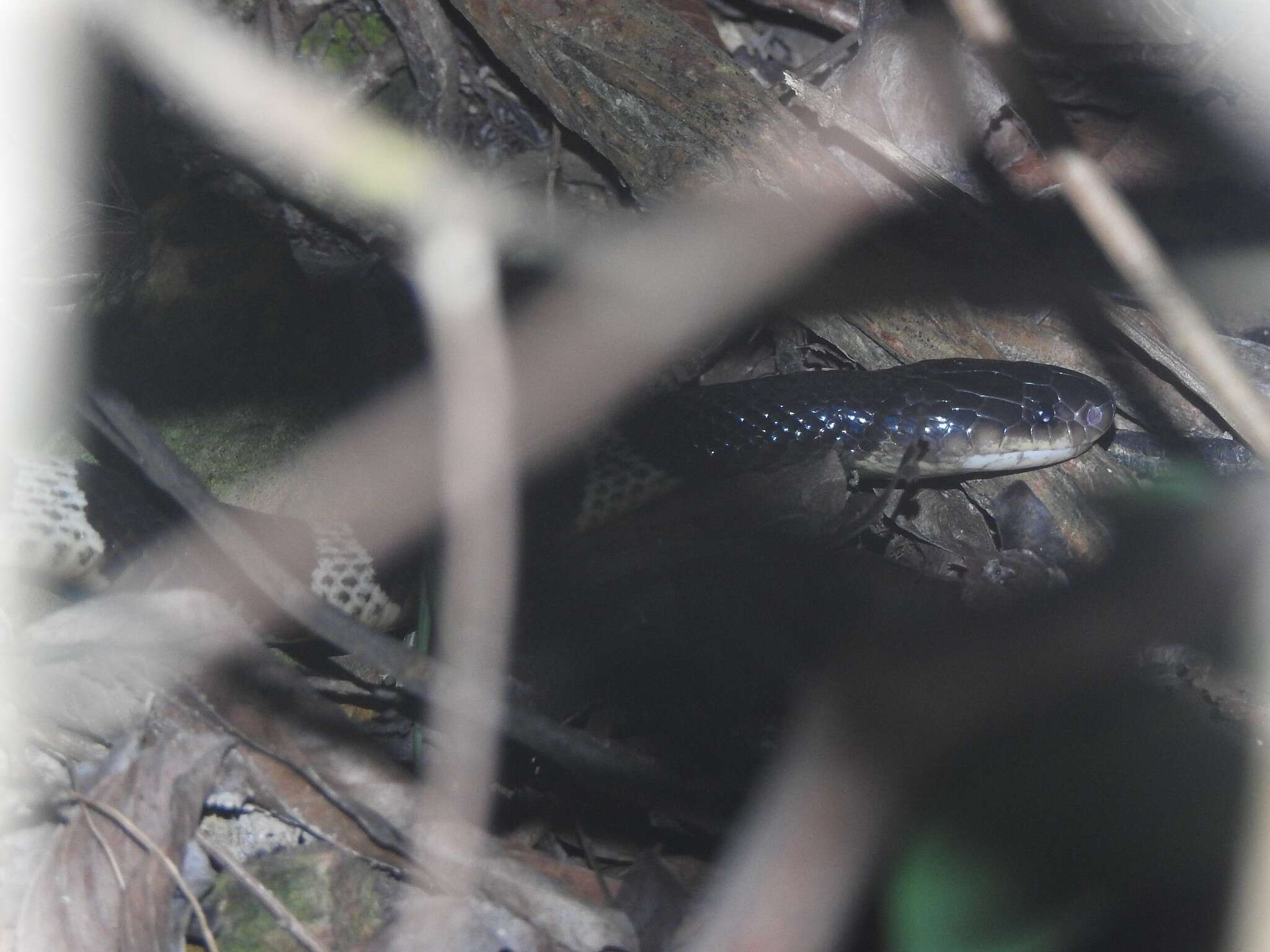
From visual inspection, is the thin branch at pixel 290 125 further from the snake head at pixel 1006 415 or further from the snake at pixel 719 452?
the snake head at pixel 1006 415

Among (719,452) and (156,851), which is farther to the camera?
(719,452)

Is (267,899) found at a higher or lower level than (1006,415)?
lower

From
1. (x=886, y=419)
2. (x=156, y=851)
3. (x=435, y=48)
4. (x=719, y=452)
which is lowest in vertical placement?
(x=156, y=851)

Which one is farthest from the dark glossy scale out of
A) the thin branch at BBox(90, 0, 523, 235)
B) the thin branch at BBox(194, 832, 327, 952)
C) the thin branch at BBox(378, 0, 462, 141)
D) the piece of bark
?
the thin branch at BBox(194, 832, 327, 952)

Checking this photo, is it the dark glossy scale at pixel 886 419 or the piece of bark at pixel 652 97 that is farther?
the piece of bark at pixel 652 97

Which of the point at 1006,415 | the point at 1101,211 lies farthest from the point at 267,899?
the point at 1006,415

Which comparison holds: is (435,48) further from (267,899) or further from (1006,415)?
(267,899)

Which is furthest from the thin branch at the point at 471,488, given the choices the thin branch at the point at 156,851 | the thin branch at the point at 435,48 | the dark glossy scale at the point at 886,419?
the thin branch at the point at 435,48
